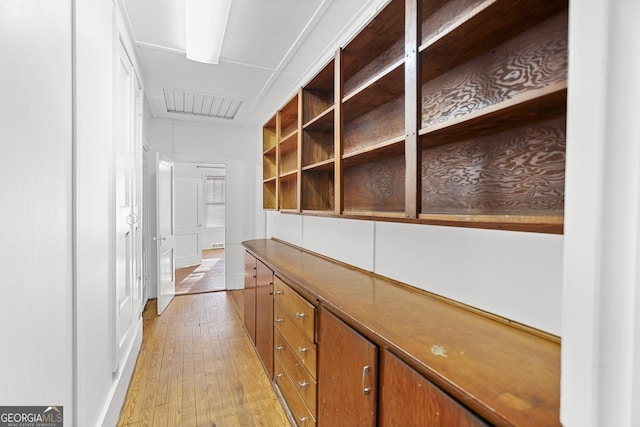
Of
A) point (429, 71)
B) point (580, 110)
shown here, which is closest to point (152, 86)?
point (429, 71)

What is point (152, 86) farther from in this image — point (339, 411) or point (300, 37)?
point (339, 411)

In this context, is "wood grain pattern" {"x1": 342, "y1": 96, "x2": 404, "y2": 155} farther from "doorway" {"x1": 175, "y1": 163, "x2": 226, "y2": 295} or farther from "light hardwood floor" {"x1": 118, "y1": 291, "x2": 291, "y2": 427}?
"doorway" {"x1": 175, "y1": 163, "x2": 226, "y2": 295}

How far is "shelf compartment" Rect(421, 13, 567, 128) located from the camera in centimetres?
92

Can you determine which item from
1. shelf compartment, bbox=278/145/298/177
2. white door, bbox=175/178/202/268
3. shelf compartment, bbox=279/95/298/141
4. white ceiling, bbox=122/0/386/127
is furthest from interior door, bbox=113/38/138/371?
white door, bbox=175/178/202/268

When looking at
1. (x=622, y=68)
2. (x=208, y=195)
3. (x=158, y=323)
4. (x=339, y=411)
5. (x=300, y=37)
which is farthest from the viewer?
(x=208, y=195)

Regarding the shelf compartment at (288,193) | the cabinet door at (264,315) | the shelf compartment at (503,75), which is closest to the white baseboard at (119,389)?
the cabinet door at (264,315)

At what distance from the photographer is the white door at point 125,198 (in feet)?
6.77

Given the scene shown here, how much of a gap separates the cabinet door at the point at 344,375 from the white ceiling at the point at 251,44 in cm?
175

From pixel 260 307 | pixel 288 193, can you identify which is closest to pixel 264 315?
pixel 260 307

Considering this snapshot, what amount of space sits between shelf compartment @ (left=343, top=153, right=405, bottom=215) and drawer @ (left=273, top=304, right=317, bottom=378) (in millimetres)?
722

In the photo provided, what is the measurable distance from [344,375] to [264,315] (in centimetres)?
136

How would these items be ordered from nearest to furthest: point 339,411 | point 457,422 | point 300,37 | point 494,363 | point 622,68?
point 622,68, point 457,422, point 494,363, point 339,411, point 300,37

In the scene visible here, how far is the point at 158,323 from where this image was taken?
3498 millimetres

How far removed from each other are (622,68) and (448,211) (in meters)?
0.95
